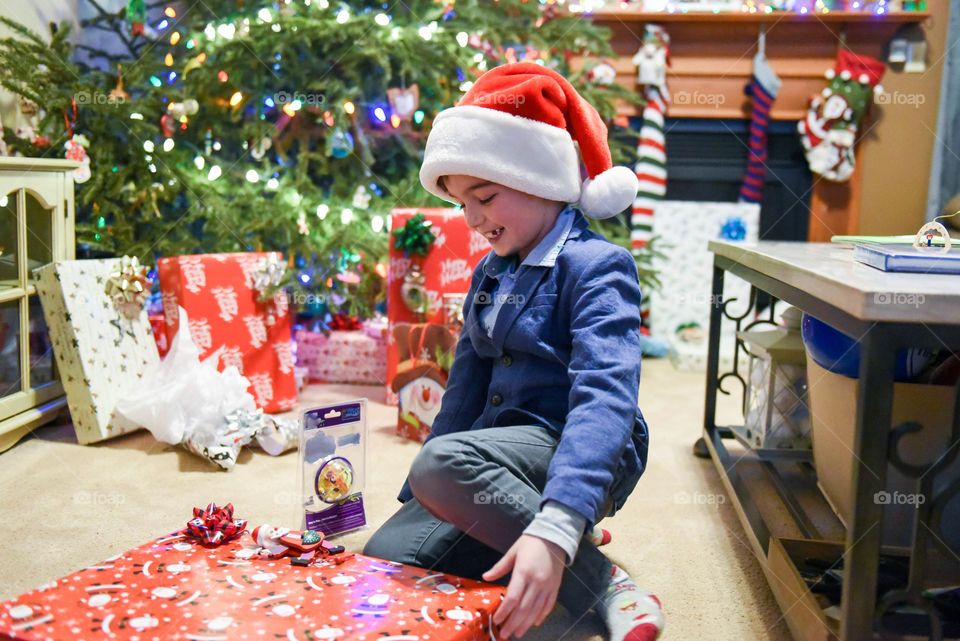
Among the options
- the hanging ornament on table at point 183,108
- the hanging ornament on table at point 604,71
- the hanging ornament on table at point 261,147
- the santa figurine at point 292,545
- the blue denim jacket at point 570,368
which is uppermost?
the hanging ornament on table at point 604,71

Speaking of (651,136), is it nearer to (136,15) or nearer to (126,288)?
(136,15)

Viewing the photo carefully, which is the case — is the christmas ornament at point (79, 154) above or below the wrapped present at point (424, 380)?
above

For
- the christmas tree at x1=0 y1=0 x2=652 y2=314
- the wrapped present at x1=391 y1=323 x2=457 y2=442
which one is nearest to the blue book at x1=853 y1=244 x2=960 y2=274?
the wrapped present at x1=391 y1=323 x2=457 y2=442

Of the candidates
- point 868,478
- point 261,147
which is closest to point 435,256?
point 261,147

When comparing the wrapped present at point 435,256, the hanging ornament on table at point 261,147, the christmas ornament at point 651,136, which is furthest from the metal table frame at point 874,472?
the christmas ornament at point 651,136

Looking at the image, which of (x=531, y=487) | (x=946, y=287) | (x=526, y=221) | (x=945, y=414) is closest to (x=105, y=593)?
(x=531, y=487)

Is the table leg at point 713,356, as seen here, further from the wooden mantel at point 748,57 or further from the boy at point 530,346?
the wooden mantel at point 748,57

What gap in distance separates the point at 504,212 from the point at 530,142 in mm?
102

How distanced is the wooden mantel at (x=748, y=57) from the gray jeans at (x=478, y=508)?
2.48 metres

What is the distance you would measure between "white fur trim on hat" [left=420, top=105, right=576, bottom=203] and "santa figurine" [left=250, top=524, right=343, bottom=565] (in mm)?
542

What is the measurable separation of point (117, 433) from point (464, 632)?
1306mm

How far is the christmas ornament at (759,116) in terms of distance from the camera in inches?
120

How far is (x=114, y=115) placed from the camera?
7.01ft

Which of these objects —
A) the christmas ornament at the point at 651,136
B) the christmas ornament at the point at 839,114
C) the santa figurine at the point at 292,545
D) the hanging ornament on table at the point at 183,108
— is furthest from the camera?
→ the christmas ornament at the point at 651,136
